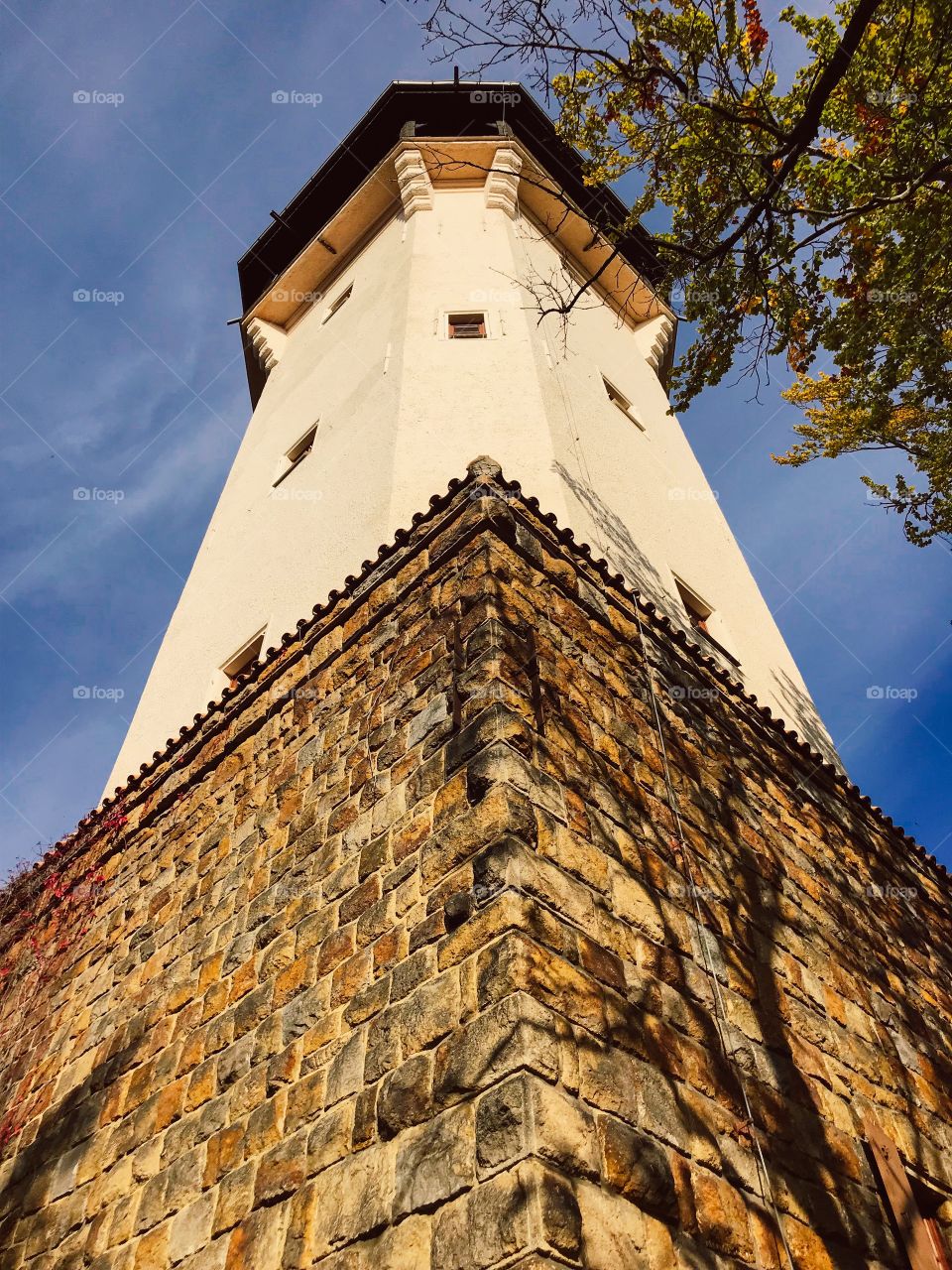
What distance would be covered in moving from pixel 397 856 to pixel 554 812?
0.63 meters

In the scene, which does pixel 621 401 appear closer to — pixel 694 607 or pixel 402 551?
pixel 694 607

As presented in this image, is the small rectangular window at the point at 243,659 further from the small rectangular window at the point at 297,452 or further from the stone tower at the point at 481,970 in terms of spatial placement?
the small rectangular window at the point at 297,452

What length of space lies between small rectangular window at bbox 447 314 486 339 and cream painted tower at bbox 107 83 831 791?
24 millimetres

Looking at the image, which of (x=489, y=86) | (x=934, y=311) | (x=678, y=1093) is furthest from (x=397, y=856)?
(x=489, y=86)

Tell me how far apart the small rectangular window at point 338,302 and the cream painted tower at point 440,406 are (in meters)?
0.06

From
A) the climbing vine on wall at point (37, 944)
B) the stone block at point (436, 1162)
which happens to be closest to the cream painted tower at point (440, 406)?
the climbing vine on wall at point (37, 944)

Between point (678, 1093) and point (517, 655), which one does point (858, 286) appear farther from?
point (678, 1093)

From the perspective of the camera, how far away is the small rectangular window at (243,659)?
6789 mm

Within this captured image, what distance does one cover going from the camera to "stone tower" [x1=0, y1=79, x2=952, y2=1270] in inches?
100

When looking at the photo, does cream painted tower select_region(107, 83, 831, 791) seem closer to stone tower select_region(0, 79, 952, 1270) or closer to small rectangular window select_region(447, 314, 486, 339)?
small rectangular window select_region(447, 314, 486, 339)

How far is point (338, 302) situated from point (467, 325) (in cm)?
340

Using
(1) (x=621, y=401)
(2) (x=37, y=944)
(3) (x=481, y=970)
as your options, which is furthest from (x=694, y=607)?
(2) (x=37, y=944)

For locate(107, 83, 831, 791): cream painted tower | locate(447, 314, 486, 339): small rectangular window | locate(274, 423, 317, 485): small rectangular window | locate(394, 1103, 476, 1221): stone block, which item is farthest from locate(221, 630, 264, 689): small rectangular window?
locate(394, 1103, 476, 1221): stone block

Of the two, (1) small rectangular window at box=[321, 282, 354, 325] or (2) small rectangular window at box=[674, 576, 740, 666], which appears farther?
(1) small rectangular window at box=[321, 282, 354, 325]
